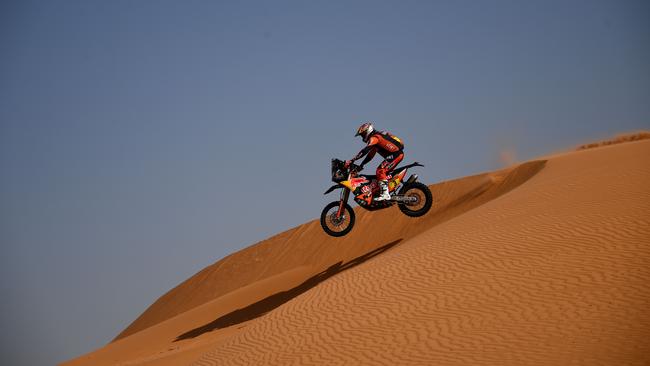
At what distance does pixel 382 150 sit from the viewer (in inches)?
575

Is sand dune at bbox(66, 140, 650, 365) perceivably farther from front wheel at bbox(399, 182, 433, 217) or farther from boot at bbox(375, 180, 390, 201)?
boot at bbox(375, 180, 390, 201)

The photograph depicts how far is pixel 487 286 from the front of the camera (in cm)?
927

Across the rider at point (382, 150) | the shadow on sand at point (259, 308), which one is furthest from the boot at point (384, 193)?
the shadow on sand at point (259, 308)

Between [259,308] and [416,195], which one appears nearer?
[416,195]

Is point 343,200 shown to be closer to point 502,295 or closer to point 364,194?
point 364,194

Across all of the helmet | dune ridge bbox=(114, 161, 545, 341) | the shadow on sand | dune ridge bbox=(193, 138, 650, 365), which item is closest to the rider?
the helmet

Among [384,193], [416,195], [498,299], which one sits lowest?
[498,299]

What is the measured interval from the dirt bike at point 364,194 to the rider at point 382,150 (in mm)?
106

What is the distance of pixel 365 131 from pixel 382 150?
1.81 ft

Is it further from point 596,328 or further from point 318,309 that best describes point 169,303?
point 596,328

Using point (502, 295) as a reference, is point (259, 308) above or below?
above

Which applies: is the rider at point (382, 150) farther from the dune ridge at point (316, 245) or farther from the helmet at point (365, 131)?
the dune ridge at point (316, 245)

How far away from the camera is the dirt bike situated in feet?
47.2

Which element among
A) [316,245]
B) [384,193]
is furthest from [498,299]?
[316,245]
